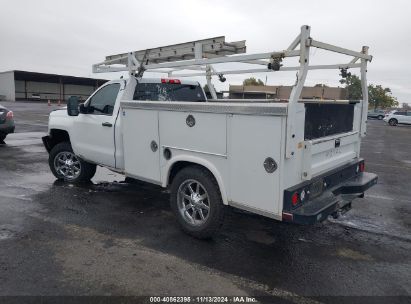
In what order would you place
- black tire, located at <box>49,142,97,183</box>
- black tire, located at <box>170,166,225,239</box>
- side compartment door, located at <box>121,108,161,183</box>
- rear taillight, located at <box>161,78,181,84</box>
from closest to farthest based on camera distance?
1. black tire, located at <box>170,166,225,239</box>
2. side compartment door, located at <box>121,108,161,183</box>
3. rear taillight, located at <box>161,78,181,84</box>
4. black tire, located at <box>49,142,97,183</box>

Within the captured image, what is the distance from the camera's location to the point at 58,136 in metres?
7.24

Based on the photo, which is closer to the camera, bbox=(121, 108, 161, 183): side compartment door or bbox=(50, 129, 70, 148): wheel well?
bbox=(121, 108, 161, 183): side compartment door

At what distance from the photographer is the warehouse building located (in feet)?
160

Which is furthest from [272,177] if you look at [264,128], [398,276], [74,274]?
[74,274]

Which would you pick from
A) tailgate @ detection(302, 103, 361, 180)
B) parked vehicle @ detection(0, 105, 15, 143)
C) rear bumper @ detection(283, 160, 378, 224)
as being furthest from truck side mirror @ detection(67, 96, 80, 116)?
parked vehicle @ detection(0, 105, 15, 143)

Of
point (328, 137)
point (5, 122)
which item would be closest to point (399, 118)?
point (5, 122)

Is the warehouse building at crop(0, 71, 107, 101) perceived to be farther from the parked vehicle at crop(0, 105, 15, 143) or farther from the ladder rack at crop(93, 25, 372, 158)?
the ladder rack at crop(93, 25, 372, 158)

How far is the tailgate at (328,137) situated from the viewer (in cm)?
402

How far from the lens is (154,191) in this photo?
22.2 feet

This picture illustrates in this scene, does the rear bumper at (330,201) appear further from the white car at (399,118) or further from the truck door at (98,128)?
the white car at (399,118)

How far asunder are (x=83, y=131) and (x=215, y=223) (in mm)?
3304

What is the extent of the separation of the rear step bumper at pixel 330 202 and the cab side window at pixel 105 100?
11.6ft

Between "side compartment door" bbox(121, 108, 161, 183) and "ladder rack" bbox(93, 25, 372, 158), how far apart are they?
0.72 metres

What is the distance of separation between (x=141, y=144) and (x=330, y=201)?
268 centimetres
